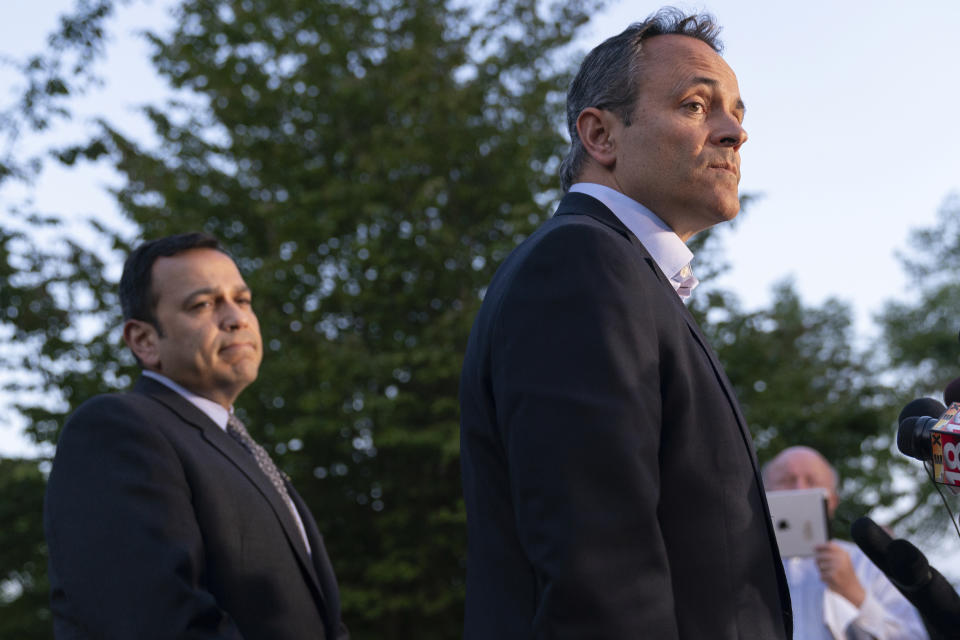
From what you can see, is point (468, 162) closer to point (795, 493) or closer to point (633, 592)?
point (795, 493)

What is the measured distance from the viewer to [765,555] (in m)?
1.86

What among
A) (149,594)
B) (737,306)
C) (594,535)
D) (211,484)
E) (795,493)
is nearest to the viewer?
(594,535)

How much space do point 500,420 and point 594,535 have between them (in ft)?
0.92

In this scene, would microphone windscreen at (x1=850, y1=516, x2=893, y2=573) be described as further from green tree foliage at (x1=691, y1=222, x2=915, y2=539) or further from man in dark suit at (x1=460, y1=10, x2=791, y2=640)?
green tree foliage at (x1=691, y1=222, x2=915, y2=539)

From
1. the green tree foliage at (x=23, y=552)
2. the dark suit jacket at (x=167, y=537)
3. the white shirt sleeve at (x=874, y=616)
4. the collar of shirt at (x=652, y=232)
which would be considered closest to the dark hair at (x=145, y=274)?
the dark suit jacket at (x=167, y=537)

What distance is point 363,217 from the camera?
11609 mm

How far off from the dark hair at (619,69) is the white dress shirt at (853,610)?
3.35 meters

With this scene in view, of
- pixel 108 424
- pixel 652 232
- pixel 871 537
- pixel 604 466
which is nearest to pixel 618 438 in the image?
pixel 604 466

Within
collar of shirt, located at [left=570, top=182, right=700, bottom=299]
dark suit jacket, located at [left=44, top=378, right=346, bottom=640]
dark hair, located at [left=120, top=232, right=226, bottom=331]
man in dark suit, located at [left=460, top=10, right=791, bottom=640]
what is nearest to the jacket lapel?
dark suit jacket, located at [left=44, top=378, right=346, bottom=640]

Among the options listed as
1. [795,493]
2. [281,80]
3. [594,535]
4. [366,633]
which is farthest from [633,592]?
[281,80]

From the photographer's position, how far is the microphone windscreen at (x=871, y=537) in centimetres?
253

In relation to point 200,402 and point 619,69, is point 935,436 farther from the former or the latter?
point 200,402

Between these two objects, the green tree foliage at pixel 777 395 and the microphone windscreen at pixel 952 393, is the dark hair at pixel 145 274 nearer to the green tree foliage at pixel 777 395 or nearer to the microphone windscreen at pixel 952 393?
the microphone windscreen at pixel 952 393

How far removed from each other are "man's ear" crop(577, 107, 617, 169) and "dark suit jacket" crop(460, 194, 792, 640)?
0.26 metres
